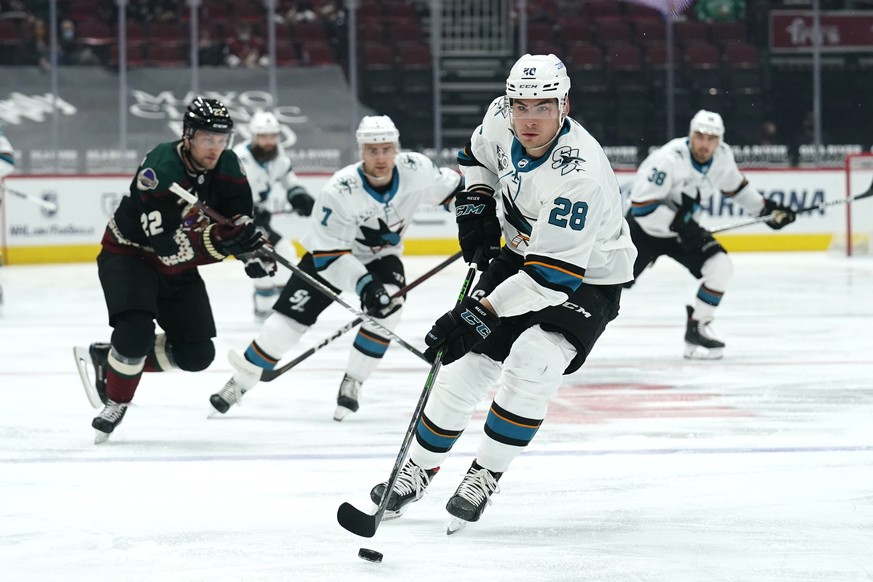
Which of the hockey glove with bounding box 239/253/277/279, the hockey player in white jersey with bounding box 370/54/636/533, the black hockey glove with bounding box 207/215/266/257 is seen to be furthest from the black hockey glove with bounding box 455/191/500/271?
the hockey glove with bounding box 239/253/277/279

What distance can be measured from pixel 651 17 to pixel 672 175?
675cm

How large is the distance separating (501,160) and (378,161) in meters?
1.34

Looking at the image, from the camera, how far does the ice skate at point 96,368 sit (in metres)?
3.93

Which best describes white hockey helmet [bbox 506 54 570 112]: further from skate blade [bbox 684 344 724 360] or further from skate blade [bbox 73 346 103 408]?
skate blade [bbox 684 344 724 360]

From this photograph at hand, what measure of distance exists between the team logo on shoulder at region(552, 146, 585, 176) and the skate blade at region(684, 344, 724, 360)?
2911 millimetres

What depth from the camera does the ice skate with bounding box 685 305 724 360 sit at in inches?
211

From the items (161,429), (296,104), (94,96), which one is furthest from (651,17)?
(161,429)

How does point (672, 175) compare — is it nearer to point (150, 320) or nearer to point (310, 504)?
point (150, 320)

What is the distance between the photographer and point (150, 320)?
145 inches

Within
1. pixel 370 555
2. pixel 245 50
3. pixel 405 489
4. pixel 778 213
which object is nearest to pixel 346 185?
pixel 405 489

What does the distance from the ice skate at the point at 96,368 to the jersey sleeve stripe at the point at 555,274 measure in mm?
1774

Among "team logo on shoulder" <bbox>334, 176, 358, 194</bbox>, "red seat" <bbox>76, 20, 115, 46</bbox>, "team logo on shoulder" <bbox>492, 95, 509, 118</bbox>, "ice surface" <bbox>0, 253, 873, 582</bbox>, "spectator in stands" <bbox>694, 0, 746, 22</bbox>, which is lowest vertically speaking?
"ice surface" <bbox>0, 253, 873, 582</bbox>

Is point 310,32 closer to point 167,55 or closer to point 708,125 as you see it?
point 167,55

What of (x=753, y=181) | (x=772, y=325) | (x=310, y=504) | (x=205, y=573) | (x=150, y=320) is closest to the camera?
(x=205, y=573)
